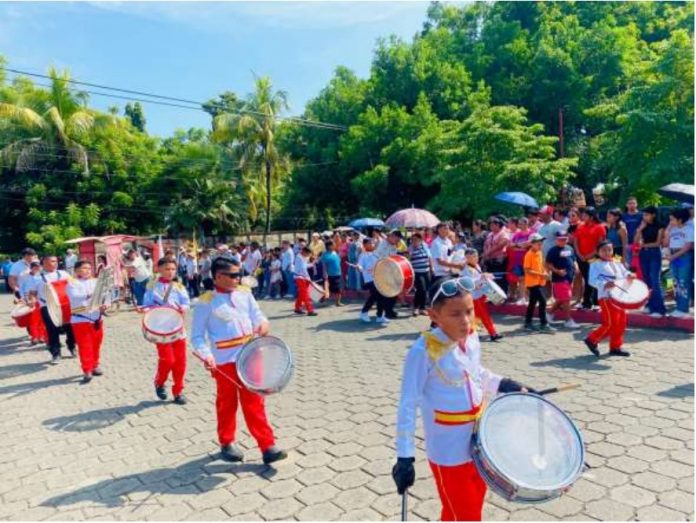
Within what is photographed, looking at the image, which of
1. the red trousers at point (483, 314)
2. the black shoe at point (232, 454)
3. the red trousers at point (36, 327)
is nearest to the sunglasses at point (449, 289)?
the black shoe at point (232, 454)

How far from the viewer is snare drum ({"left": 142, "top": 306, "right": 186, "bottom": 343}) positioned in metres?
6.61

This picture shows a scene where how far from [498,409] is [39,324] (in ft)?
38.8

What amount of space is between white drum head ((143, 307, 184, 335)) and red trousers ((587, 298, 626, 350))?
5441 millimetres

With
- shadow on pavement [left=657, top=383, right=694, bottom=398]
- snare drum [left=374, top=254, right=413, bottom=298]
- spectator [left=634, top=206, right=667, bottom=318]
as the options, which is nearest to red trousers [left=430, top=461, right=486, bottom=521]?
shadow on pavement [left=657, top=383, right=694, bottom=398]

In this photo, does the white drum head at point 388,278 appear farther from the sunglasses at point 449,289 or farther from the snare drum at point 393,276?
the sunglasses at point 449,289

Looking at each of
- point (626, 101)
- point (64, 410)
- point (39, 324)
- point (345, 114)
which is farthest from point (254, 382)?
point (345, 114)

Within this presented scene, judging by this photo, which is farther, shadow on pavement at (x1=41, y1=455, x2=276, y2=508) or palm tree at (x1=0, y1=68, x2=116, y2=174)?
palm tree at (x1=0, y1=68, x2=116, y2=174)

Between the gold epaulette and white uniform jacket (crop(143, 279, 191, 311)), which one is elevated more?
the gold epaulette

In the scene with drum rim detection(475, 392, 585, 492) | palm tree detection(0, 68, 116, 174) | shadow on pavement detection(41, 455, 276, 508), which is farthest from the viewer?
palm tree detection(0, 68, 116, 174)

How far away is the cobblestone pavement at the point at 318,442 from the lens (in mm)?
4047

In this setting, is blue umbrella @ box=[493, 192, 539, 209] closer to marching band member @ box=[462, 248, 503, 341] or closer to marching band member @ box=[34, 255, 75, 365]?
marching band member @ box=[462, 248, 503, 341]

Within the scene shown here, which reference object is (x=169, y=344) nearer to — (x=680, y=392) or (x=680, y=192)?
(x=680, y=392)

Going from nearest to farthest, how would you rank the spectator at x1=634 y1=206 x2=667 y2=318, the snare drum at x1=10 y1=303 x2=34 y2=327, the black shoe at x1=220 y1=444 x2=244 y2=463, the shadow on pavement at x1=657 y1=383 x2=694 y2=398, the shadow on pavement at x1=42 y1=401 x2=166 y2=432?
the black shoe at x1=220 y1=444 x2=244 y2=463, the shadow on pavement at x1=657 y1=383 x2=694 y2=398, the shadow on pavement at x1=42 y1=401 x2=166 y2=432, the spectator at x1=634 y1=206 x2=667 y2=318, the snare drum at x1=10 y1=303 x2=34 y2=327

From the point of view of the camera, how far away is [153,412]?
6.57 m
